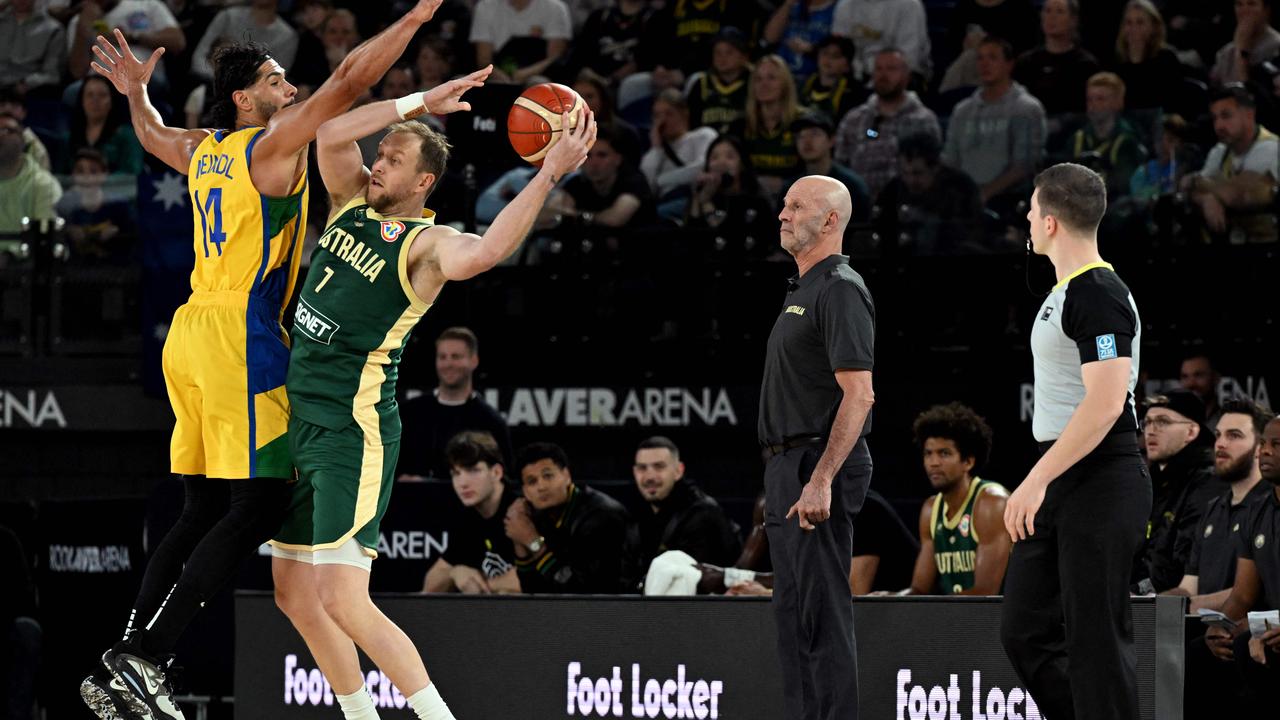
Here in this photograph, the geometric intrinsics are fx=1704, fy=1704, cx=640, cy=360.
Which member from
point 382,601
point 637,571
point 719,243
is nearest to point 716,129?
point 719,243

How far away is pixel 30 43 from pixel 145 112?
9135 mm

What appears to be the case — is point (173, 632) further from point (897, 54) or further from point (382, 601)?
point (897, 54)

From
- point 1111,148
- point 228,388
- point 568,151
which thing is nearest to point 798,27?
point 1111,148

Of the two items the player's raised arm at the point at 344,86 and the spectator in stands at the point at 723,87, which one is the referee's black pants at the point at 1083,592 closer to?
the player's raised arm at the point at 344,86

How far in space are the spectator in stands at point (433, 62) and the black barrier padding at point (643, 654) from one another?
21.9ft

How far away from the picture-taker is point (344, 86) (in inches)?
219

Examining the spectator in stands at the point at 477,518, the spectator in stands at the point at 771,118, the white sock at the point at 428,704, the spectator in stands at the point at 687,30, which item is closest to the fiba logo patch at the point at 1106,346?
the white sock at the point at 428,704

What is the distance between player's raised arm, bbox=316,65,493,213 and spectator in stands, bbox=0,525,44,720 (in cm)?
489

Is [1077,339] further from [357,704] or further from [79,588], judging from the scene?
[79,588]

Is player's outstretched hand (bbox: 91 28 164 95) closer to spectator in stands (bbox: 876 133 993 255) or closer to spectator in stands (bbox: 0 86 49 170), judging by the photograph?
spectator in stands (bbox: 876 133 993 255)

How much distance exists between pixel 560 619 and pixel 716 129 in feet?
20.4

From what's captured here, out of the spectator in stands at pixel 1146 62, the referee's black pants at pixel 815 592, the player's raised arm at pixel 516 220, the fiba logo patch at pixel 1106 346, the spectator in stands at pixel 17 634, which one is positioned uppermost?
the spectator in stands at pixel 1146 62

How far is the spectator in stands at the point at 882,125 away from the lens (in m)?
10.4

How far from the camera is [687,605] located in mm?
6789
